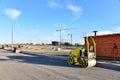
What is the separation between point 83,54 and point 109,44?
727 cm

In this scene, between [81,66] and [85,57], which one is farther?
[81,66]

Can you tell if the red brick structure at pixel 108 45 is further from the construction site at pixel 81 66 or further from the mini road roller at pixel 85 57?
the mini road roller at pixel 85 57

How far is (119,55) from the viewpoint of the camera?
23719mm

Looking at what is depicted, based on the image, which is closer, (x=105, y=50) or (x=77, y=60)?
(x=77, y=60)

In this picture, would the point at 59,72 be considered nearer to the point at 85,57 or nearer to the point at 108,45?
the point at 85,57

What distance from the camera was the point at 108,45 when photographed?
1004 inches

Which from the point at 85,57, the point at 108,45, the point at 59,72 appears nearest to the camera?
the point at 59,72

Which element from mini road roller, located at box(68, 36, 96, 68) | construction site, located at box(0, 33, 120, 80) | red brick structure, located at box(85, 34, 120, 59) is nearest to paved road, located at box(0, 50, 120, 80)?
construction site, located at box(0, 33, 120, 80)

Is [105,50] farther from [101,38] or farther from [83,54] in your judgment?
[83,54]

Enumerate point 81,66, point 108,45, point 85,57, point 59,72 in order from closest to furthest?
point 59,72
point 85,57
point 81,66
point 108,45

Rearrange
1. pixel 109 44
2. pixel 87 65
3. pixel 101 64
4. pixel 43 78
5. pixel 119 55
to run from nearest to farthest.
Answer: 1. pixel 43 78
2. pixel 87 65
3. pixel 101 64
4. pixel 119 55
5. pixel 109 44

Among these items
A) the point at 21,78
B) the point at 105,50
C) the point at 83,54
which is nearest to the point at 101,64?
the point at 83,54

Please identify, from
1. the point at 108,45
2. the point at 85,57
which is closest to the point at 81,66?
the point at 85,57

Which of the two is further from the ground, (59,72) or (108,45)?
(108,45)
